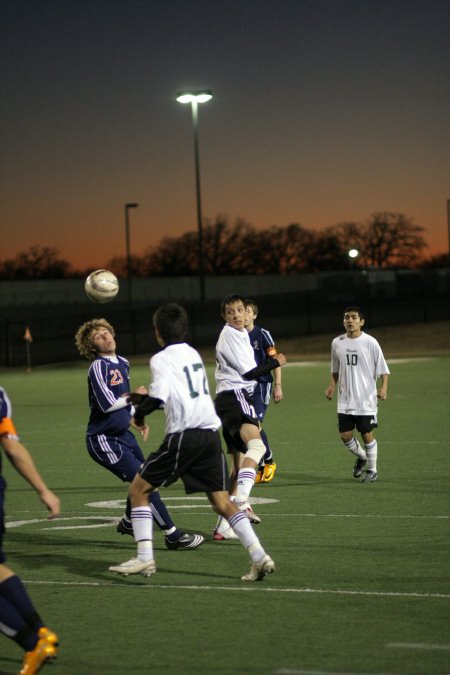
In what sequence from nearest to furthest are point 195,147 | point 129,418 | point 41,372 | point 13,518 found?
1. point 129,418
2. point 13,518
3. point 41,372
4. point 195,147

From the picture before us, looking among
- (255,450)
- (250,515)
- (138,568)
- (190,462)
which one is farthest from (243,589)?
(255,450)

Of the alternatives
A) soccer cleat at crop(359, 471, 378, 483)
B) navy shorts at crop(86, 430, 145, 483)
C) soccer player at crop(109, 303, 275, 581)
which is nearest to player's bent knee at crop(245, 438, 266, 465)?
navy shorts at crop(86, 430, 145, 483)

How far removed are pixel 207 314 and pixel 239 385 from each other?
49.2 metres

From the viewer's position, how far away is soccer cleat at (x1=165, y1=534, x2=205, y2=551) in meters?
8.89

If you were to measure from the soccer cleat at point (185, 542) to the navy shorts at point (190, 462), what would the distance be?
134 cm

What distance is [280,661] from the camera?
5.78 metres

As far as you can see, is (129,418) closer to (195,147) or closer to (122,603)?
(122,603)

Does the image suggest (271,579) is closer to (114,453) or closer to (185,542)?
(185,542)

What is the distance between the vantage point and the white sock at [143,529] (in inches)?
306

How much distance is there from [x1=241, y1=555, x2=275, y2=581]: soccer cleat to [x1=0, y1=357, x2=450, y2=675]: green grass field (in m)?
0.06

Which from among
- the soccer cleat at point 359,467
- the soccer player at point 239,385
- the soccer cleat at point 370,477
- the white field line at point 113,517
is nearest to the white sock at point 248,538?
the soccer player at point 239,385

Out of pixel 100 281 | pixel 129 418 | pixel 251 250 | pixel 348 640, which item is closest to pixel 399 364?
pixel 100 281

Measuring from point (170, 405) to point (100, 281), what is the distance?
15.7 feet

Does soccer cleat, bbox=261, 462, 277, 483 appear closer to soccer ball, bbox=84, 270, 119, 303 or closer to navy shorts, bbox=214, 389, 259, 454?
soccer ball, bbox=84, 270, 119, 303
